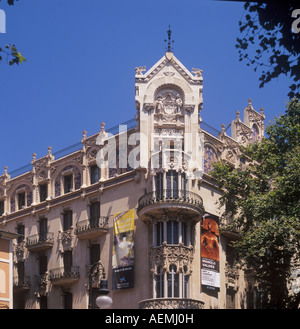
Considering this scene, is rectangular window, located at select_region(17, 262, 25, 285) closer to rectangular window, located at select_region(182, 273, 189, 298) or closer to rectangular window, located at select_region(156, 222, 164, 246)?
rectangular window, located at select_region(156, 222, 164, 246)

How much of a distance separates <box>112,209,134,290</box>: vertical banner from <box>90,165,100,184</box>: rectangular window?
175 inches

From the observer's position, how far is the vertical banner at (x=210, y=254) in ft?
138

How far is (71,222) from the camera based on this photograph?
4772cm

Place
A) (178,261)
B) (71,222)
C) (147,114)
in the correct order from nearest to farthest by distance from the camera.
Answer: (178,261)
(147,114)
(71,222)

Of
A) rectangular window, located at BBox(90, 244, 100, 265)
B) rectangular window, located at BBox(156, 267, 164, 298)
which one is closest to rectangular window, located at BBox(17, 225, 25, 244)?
rectangular window, located at BBox(90, 244, 100, 265)

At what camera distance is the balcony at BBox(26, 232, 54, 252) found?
48.3m

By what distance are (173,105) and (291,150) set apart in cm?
840

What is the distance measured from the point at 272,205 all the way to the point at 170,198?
255 inches

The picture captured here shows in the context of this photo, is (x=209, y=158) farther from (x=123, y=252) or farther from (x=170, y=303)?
(x=170, y=303)

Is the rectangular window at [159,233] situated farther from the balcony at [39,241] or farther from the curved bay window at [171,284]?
the balcony at [39,241]

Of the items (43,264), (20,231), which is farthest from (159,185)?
(20,231)

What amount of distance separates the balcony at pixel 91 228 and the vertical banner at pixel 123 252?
3.60 ft
